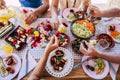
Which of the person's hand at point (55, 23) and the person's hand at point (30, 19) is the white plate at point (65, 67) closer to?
the person's hand at point (55, 23)

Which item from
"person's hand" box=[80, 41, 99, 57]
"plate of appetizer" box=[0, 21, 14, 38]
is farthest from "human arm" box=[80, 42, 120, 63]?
"plate of appetizer" box=[0, 21, 14, 38]

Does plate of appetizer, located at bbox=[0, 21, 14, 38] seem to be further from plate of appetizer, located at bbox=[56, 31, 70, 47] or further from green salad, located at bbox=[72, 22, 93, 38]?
green salad, located at bbox=[72, 22, 93, 38]

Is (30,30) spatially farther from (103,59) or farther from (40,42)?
(103,59)

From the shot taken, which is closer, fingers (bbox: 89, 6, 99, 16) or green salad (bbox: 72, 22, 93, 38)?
green salad (bbox: 72, 22, 93, 38)

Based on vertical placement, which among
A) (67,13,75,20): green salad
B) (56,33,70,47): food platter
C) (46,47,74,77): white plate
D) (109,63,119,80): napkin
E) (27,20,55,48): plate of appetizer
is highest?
(67,13,75,20): green salad

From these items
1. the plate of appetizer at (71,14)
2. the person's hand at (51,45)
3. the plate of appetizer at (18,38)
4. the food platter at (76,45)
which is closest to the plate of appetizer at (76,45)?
the food platter at (76,45)

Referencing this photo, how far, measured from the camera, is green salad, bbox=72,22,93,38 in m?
1.55

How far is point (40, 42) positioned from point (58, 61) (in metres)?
0.25

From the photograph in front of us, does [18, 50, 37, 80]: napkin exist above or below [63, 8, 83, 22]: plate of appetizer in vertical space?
below

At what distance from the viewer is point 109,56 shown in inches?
56.7

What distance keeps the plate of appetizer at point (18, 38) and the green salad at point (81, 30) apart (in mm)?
453

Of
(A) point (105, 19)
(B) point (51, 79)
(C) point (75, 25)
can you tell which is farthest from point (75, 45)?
(A) point (105, 19)

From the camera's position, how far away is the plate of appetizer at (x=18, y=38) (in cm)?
147

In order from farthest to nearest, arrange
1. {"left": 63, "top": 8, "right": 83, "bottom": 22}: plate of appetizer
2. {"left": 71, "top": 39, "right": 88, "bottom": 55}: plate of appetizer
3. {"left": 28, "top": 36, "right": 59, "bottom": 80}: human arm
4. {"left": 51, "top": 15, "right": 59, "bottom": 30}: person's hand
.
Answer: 1. {"left": 63, "top": 8, "right": 83, "bottom": 22}: plate of appetizer
2. {"left": 51, "top": 15, "right": 59, "bottom": 30}: person's hand
3. {"left": 71, "top": 39, "right": 88, "bottom": 55}: plate of appetizer
4. {"left": 28, "top": 36, "right": 59, "bottom": 80}: human arm
